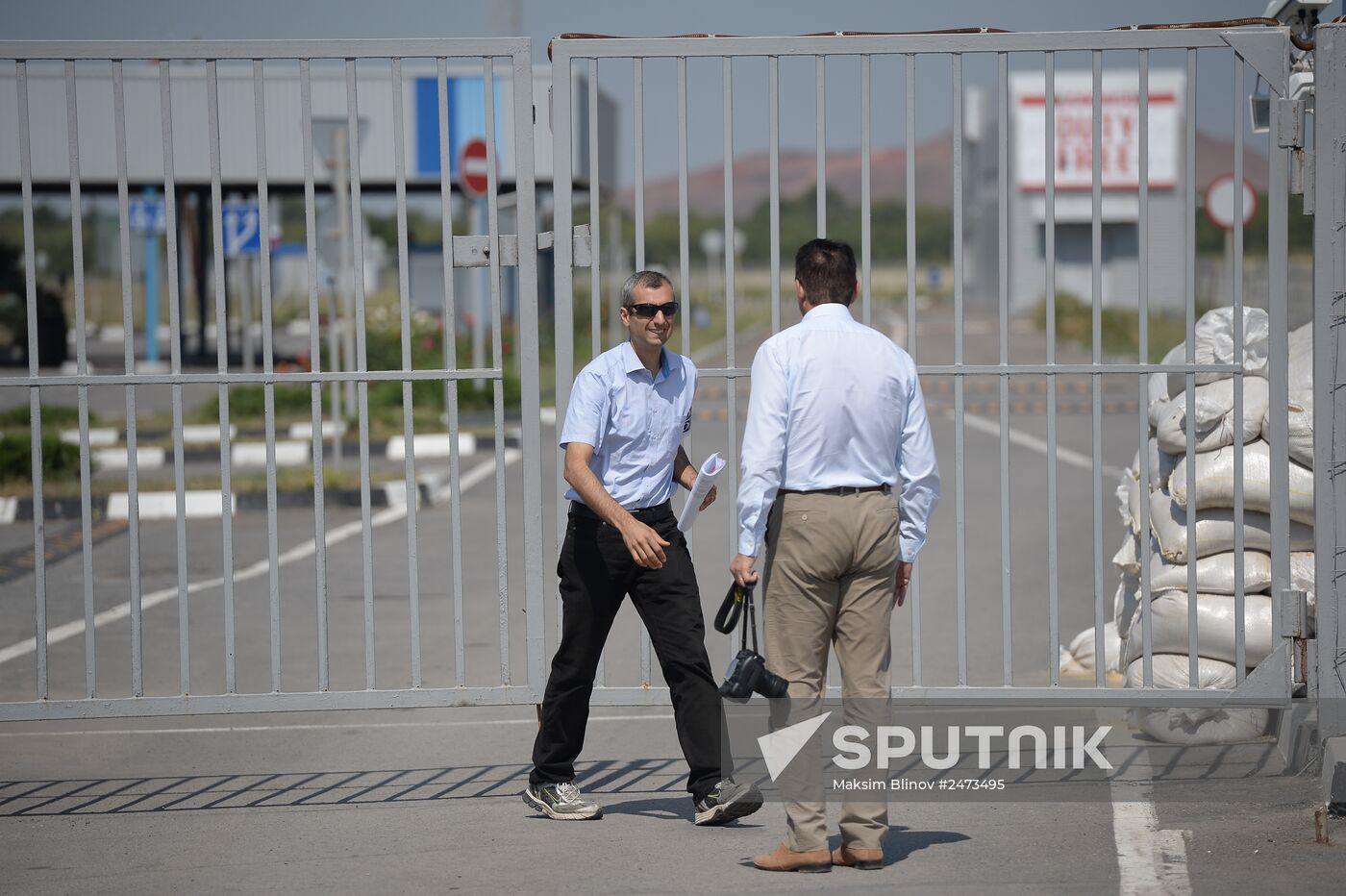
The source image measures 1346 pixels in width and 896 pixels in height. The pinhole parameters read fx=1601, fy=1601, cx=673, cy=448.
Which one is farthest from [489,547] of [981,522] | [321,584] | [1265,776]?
[1265,776]

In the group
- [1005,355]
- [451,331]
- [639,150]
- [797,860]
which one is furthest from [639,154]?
[797,860]

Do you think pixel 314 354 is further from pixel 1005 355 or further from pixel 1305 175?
pixel 1305 175

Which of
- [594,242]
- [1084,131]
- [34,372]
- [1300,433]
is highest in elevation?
[1084,131]

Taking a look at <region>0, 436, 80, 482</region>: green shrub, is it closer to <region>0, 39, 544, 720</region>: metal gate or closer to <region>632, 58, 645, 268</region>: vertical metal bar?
<region>0, 39, 544, 720</region>: metal gate

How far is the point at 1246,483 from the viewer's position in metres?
6.00

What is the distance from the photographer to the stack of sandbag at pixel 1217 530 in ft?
19.5

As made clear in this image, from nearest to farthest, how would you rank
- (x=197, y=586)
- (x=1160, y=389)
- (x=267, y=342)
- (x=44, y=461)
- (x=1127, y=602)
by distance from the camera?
(x=267, y=342), (x=1160, y=389), (x=1127, y=602), (x=197, y=586), (x=44, y=461)

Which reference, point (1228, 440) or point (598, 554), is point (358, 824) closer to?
point (598, 554)

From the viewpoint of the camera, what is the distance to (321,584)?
214 inches

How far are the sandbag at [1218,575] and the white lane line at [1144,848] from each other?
0.95 meters

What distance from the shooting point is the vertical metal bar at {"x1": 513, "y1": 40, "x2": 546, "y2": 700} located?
5426 mm

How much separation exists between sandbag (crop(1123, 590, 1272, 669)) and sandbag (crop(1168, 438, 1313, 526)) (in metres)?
0.35

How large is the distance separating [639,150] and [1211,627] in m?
2.76

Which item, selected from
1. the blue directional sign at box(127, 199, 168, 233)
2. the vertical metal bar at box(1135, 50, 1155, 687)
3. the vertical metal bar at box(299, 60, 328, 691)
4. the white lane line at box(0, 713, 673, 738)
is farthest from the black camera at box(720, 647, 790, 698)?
the blue directional sign at box(127, 199, 168, 233)
